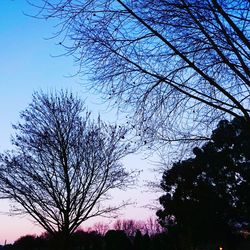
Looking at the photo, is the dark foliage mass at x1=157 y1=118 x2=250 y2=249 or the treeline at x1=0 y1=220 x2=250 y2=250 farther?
the dark foliage mass at x1=157 y1=118 x2=250 y2=249

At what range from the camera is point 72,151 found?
15.6 meters

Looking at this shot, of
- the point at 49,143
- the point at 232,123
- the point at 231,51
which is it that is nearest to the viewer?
the point at 231,51

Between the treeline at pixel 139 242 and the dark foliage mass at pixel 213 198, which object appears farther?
the dark foliage mass at pixel 213 198

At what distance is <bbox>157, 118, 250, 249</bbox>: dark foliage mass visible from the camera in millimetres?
26156

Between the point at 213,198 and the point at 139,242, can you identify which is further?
the point at 213,198

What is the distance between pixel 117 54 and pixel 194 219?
24.8 metres

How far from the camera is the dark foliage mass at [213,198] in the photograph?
26156 mm

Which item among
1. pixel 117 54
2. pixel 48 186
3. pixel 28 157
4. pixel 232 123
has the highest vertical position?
pixel 28 157

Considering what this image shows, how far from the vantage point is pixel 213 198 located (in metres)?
27.7

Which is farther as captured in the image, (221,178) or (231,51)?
(221,178)

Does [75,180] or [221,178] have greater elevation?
[221,178]

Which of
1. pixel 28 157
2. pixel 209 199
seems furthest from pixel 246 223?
pixel 28 157

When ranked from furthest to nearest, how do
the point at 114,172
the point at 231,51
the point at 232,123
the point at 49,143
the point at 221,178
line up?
the point at 221,178
the point at 114,172
the point at 49,143
the point at 232,123
the point at 231,51

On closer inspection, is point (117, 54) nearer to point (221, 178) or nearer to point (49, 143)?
point (49, 143)
